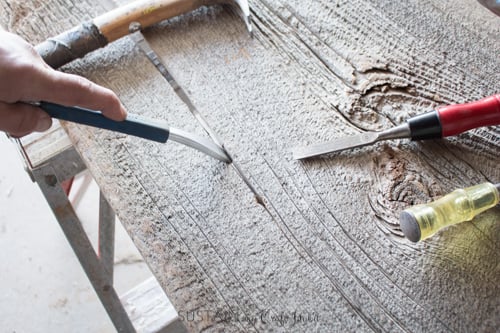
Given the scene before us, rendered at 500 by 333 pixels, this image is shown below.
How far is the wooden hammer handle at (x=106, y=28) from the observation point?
0.74 m

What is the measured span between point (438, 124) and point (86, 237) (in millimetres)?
665

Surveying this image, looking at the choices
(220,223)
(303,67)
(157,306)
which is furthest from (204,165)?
(157,306)

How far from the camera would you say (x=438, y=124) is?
2.18 feet

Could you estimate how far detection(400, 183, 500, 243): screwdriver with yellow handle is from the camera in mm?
587

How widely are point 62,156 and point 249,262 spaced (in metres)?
0.43

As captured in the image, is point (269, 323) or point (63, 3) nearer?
point (269, 323)

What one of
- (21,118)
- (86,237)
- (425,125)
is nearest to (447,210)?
(425,125)

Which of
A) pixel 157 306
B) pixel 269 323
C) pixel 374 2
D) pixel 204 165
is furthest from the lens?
pixel 157 306

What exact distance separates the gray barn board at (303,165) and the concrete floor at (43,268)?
3.41ft

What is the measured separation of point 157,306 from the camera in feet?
3.68

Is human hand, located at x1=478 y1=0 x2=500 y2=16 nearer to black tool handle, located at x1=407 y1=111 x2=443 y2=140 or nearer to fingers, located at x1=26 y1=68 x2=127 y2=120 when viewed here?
black tool handle, located at x1=407 y1=111 x2=443 y2=140

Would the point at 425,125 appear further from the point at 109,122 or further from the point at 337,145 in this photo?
the point at 109,122

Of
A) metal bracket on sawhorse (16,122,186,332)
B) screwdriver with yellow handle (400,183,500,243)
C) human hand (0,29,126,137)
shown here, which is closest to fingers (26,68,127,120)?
human hand (0,29,126,137)

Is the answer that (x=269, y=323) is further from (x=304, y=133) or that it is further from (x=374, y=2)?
(x=374, y=2)
